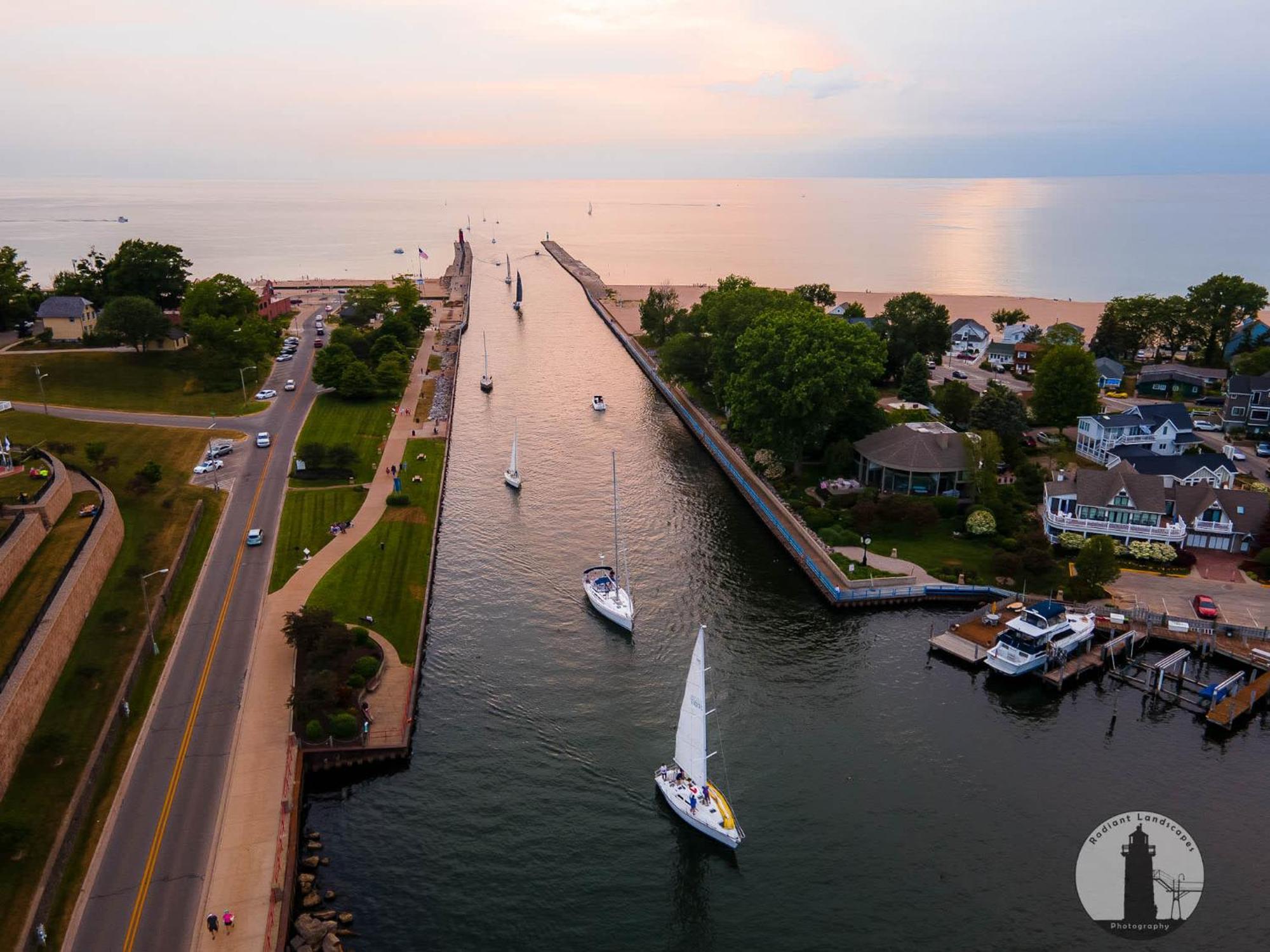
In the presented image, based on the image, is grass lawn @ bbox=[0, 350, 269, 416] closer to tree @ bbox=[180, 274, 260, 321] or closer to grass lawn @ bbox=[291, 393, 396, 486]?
tree @ bbox=[180, 274, 260, 321]

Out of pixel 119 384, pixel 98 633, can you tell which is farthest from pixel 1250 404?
pixel 119 384

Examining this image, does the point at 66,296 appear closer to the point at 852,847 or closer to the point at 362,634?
the point at 362,634

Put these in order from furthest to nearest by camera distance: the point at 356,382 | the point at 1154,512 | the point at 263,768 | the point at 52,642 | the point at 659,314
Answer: the point at 659,314 → the point at 356,382 → the point at 1154,512 → the point at 52,642 → the point at 263,768

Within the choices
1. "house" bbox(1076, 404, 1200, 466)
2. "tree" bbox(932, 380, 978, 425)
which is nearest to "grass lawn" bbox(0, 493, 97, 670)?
"tree" bbox(932, 380, 978, 425)

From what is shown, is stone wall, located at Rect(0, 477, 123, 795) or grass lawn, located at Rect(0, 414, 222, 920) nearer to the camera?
grass lawn, located at Rect(0, 414, 222, 920)

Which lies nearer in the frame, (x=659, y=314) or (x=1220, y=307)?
(x=1220, y=307)

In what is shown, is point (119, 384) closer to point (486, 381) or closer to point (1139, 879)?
point (486, 381)

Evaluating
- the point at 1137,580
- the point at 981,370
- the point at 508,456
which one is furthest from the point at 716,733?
the point at 981,370
